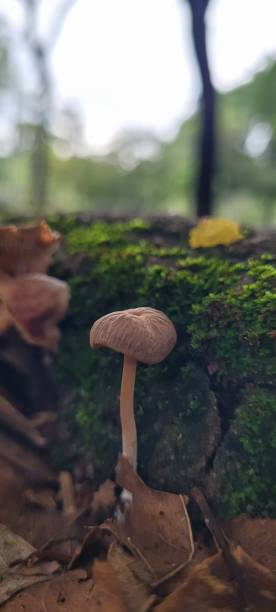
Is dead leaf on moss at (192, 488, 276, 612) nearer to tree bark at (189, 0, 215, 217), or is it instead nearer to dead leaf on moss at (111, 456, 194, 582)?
dead leaf on moss at (111, 456, 194, 582)

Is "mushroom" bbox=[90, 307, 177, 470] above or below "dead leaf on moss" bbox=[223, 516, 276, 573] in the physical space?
above

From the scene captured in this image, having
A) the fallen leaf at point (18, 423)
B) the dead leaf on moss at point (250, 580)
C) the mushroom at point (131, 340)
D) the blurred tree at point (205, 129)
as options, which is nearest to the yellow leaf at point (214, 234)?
the mushroom at point (131, 340)

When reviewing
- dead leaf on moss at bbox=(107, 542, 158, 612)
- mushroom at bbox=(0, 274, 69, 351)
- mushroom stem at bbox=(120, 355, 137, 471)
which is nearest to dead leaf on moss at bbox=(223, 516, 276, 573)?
dead leaf on moss at bbox=(107, 542, 158, 612)

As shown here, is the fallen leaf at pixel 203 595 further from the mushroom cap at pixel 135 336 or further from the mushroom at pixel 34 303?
the mushroom at pixel 34 303

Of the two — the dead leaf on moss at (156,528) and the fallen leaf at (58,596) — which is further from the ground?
the dead leaf on moss at (156,528)

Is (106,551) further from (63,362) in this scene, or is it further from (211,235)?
(211,235)

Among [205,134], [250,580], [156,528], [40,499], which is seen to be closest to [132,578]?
[156,528]

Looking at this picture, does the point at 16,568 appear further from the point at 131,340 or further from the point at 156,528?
the point at 131,340
